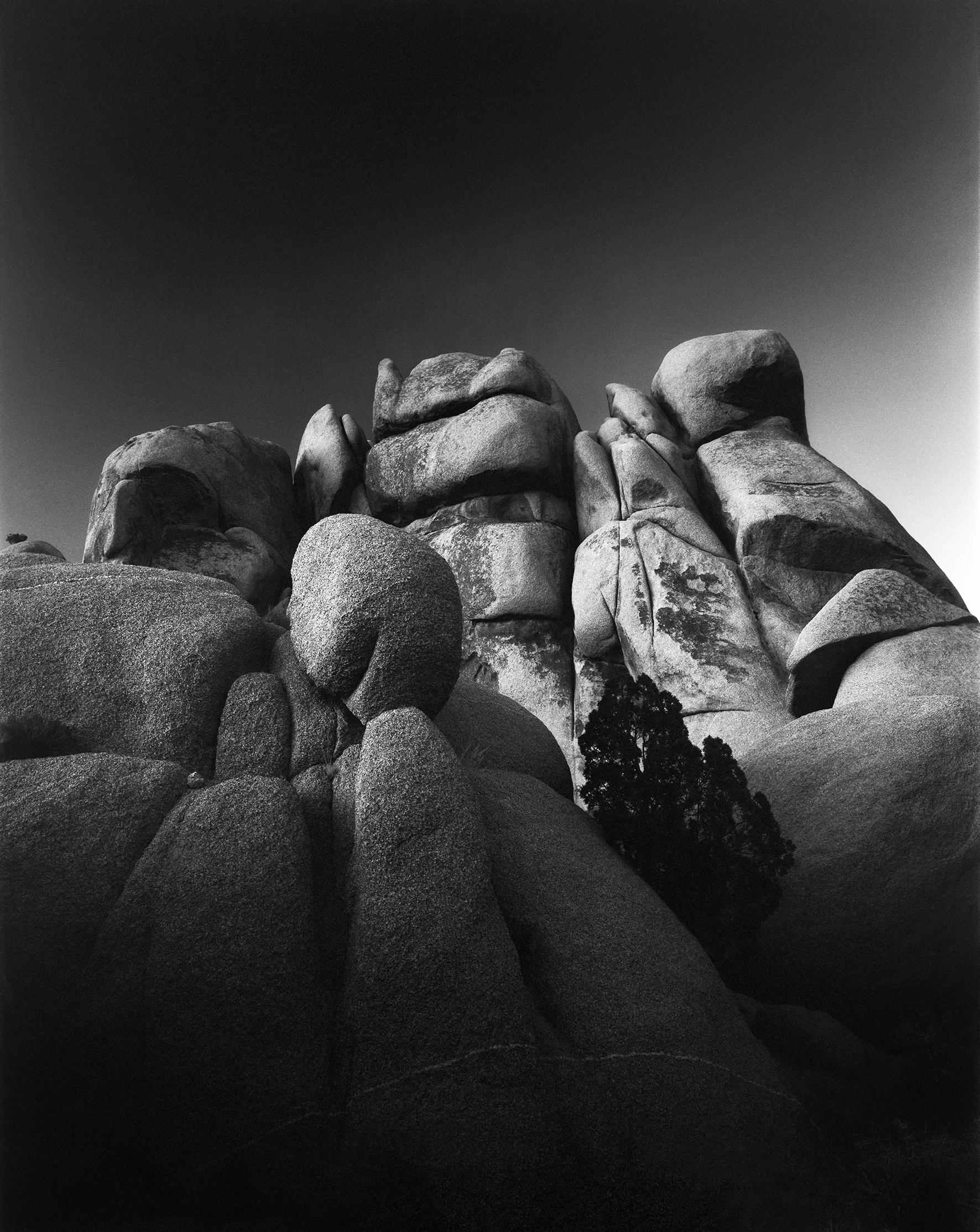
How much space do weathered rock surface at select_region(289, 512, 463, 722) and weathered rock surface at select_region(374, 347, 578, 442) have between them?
18.9 metres

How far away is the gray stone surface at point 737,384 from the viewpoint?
2925 cm

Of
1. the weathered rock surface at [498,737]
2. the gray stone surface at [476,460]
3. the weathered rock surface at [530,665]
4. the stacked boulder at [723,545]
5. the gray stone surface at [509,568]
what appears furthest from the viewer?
the gray stone surface at [476,460]

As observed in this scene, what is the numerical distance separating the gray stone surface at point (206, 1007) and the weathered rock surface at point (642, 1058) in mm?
2041

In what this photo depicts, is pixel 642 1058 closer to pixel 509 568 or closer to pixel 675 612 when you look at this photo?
pixel 675 612

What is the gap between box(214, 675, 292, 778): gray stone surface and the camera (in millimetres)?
10398

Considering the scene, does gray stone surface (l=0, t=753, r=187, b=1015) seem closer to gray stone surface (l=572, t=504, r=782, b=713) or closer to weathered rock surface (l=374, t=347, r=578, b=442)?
Result: gray stone surface (l=572, t=504, r=782, b=713)

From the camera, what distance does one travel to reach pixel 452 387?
98.3ft

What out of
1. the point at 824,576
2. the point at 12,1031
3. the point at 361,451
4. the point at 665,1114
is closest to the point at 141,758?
the point at 12,1031

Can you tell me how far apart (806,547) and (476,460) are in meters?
9.63

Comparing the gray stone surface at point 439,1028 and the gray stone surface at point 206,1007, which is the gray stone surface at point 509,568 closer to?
the gray stone surface at point 439,1028

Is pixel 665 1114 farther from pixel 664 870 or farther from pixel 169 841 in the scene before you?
pixel 169 841

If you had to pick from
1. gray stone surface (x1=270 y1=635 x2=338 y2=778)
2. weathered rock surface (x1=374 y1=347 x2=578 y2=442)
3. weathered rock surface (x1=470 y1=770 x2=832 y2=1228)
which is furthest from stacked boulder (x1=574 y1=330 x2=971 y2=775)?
gray stone surface (x1=270 y1=635 x2=338 y2=778)

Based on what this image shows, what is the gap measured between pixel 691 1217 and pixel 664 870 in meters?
4.43

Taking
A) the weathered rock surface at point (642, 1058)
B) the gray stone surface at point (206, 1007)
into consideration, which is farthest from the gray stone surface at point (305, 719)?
the gray stone surface at point (206, 1007)
